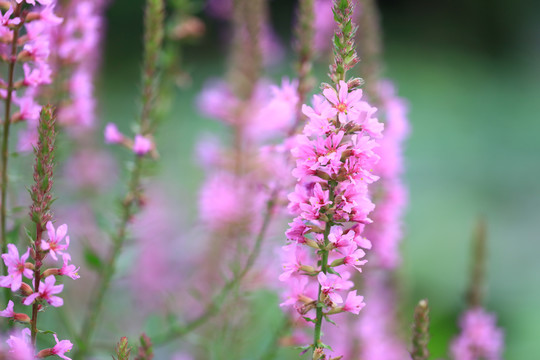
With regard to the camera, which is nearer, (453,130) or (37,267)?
(37,267)

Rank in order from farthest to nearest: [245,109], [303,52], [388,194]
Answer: [245,109], [388,194], [303,52]

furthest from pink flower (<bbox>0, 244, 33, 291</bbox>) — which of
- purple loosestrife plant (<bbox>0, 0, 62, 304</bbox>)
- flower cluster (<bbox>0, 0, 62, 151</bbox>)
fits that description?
flower cluster (<bbox>0, 0, 62, 151</bbox>)

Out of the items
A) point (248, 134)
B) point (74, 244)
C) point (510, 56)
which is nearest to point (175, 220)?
point (74, 244)

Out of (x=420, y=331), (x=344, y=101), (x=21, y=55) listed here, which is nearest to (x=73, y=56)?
(x=21, y=55)

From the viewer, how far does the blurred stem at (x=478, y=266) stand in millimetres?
1358

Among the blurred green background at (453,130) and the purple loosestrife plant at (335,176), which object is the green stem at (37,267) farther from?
the blurred green background at (453,130)

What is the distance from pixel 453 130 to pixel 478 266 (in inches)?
160

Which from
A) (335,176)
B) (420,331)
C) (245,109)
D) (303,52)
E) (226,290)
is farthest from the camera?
(245,109)

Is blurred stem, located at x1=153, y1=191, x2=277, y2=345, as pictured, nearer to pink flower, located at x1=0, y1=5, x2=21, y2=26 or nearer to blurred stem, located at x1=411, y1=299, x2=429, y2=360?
blurred stem, located at x1=411, y1=299, x2=429, y2=360

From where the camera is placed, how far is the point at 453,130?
17.2 feet

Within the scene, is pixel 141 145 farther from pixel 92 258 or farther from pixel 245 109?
pixel 245 109

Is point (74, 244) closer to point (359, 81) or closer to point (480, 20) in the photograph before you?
point (359, 81)

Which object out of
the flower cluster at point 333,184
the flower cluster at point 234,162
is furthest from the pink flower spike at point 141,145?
the flower cluster at point 333,184

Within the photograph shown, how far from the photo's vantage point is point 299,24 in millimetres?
1176
